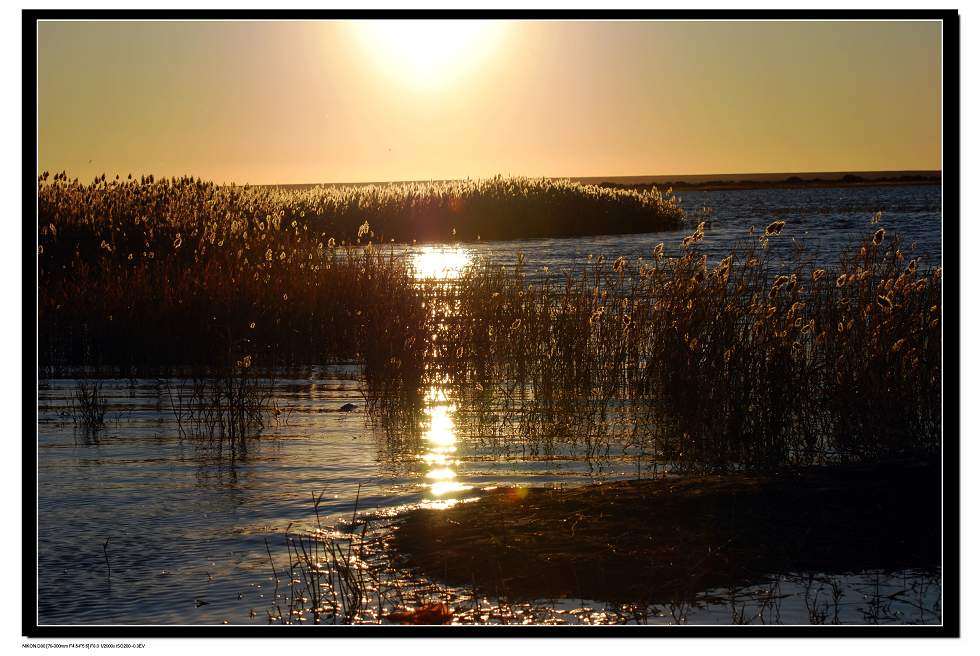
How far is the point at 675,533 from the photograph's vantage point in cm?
501

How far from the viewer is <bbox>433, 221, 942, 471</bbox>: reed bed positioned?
6.68m

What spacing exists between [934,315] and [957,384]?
7.99 ft

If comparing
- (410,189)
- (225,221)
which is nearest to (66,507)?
(225,221)

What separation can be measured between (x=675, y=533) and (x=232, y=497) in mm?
2423

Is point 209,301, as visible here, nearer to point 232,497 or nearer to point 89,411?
point 89,411

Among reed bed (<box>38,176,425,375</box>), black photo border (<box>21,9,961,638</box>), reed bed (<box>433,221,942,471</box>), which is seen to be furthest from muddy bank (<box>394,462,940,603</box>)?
reed bed (<box>38,176,425,375</box>)

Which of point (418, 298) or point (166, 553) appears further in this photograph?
point (418, 298)

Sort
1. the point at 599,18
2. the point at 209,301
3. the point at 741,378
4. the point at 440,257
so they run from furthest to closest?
the point at 440,257 → the point at 209,301 → the point at 741,378 → the point at 599,18

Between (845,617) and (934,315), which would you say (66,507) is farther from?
(934,315)

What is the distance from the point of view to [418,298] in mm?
11062

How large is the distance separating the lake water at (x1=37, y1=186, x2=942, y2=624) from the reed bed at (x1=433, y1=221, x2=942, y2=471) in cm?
63

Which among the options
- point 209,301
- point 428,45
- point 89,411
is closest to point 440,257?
point 209,301

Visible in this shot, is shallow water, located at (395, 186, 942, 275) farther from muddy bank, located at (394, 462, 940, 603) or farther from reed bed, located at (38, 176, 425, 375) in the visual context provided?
muddy bank, located at (394, 462, 940, 603)

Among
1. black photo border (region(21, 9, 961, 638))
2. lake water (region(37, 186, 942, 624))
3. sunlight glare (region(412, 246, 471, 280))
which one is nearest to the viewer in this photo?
lake water (region(37, 186, 942, 624))
